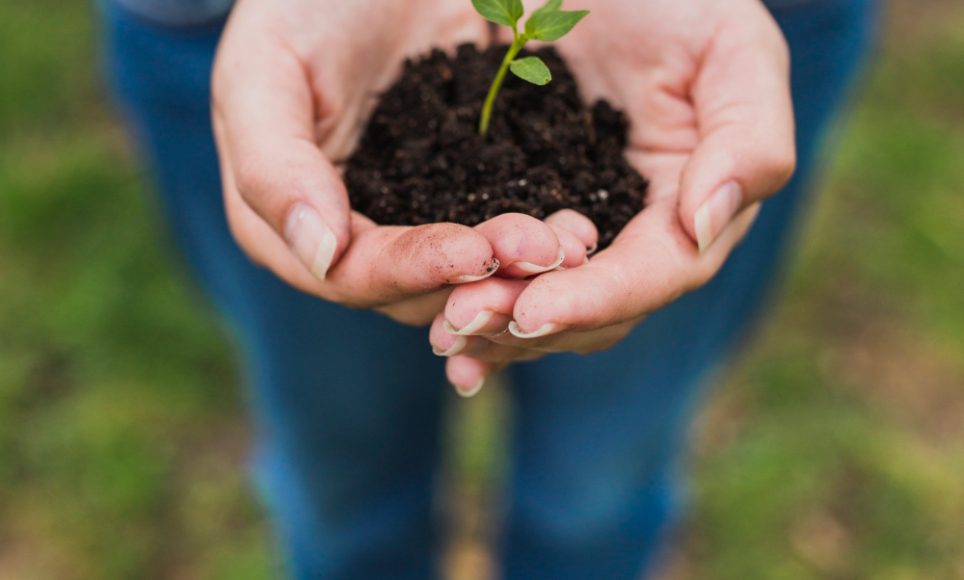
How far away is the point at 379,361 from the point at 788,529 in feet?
5.41

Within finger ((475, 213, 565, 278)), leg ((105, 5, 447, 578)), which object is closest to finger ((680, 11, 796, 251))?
finger ((475, 213, 565, 278))

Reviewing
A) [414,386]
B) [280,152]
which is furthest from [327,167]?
[414,386]

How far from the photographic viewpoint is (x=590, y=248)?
4.92 feet

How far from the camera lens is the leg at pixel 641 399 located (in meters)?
2.07

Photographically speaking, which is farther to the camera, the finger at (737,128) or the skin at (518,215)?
the finger at (737,128)

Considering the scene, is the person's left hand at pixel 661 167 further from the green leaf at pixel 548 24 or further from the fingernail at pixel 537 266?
the green leaf at pixel 548 24

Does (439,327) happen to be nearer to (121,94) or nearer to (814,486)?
(121,94)

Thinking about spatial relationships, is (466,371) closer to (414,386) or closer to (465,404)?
(414,386)

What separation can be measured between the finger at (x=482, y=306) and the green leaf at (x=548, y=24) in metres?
0.46

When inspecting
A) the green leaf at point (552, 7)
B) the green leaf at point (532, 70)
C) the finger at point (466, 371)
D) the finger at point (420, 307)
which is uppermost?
the green leaf at point (552, 7)

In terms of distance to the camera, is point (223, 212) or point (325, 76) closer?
point (325, 76)

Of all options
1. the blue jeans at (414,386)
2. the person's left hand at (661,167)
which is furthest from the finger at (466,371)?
the blue jeans at (414,386)

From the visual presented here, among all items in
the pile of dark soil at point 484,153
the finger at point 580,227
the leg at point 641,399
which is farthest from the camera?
the leg at point 641,399

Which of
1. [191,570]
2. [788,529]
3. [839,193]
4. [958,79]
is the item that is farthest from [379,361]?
[958,79]
